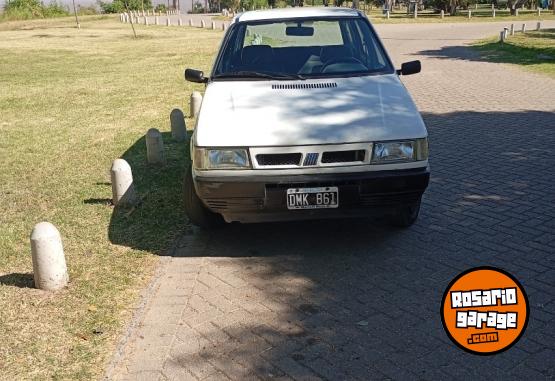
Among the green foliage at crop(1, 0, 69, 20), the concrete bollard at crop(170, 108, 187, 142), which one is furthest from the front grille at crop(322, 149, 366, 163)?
the green foliage at crop(1, 0, 69, 20)

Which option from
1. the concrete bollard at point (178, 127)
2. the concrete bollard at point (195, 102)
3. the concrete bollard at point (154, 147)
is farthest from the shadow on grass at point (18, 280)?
the concrete bollard at point (195, 102)

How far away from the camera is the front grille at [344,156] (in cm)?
452

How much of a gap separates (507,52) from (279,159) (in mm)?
18963

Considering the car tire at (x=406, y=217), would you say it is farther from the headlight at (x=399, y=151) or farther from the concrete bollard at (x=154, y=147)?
the concrete bollard at (x=154, y=147)

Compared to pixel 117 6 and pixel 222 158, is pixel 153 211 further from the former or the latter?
pixel 117 6

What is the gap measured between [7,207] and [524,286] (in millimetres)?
5184

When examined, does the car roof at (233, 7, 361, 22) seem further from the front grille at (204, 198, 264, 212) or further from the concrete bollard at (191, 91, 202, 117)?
the concrete bollard at (191, 91, 202, 117)

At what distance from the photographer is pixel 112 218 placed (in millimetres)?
5922

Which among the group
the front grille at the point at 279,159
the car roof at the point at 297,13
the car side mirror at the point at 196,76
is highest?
the car roof at the point at 297,13

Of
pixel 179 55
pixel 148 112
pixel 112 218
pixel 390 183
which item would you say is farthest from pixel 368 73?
pixel 179 55

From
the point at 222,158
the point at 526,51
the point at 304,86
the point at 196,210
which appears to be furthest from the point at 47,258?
the point at 526,51

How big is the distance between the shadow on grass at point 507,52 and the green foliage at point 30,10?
49.5 metres

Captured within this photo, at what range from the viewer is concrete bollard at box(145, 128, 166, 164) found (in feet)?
25.2

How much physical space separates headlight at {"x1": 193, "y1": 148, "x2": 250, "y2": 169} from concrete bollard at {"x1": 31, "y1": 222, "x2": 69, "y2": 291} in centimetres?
119
